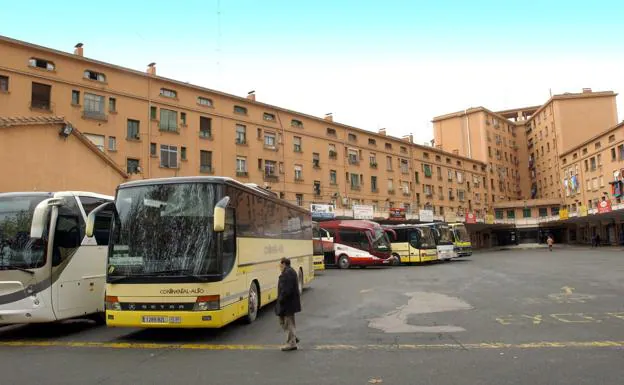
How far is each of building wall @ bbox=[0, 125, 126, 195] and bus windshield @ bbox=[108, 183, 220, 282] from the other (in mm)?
11485

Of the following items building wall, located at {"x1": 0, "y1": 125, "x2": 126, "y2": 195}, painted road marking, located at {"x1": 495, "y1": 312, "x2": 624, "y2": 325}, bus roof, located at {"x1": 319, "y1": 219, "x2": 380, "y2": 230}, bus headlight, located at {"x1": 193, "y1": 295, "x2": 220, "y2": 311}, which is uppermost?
building wall, located at {"x1": 0, "y1": 125, "x2": 126, "y2": 195}

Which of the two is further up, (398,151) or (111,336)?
(398,151)

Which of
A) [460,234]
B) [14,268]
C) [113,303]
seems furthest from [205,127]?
[113,303]

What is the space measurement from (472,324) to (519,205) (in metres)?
78.5

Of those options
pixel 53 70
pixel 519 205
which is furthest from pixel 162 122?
pixel 519 205

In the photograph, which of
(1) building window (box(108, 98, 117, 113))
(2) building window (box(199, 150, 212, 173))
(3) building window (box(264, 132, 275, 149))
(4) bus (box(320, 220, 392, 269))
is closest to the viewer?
(4) bus (box(320, 220, 392, 269))

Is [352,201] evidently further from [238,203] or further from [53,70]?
[238,203]

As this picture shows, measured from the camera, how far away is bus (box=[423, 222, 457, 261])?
1440 inches

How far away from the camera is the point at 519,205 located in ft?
268

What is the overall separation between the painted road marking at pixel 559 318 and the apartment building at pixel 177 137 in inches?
683

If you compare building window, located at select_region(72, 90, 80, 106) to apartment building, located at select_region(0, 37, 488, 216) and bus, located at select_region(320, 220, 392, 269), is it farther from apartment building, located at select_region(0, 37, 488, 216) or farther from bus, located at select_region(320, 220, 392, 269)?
bus, located at select_region(320, 220, 392, 269)

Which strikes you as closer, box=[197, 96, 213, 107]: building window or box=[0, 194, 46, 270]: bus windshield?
box=[0, 194, 46, 270]: bus windshield

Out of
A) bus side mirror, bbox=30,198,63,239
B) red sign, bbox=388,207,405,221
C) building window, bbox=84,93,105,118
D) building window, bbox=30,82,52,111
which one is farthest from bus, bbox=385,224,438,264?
bus side mirror, bbox=30,198,63,239

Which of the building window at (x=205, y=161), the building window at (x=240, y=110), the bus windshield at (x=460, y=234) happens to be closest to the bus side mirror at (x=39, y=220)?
the building window at (x=205, y=161)
